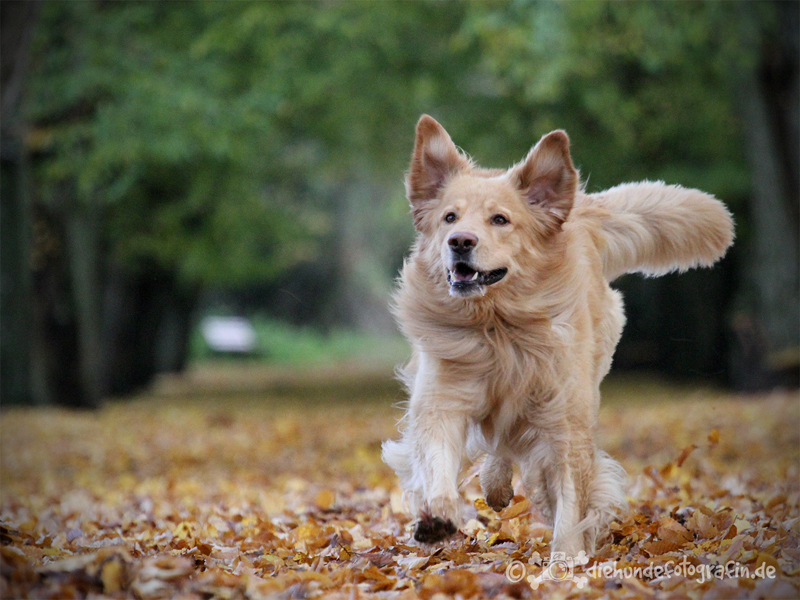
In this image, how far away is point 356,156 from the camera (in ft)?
72.6

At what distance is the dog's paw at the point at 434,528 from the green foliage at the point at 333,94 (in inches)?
447

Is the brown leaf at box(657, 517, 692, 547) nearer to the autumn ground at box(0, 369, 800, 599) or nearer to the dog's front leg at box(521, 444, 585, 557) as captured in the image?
the autumn ground at box(0, 369, 800, 599)

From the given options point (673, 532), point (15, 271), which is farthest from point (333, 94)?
point (673, 532)

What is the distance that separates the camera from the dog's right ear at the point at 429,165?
502 centimetres

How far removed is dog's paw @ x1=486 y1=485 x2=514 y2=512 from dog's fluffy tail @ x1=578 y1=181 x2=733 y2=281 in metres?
1.45

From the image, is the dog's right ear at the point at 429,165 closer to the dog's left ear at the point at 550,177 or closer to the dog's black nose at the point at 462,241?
the dog's left ear at the point at 550,177

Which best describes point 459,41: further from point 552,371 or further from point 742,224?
point 552,371

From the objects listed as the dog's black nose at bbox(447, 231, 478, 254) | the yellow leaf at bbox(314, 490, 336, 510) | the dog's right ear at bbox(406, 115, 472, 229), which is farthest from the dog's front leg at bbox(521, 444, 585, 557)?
the yellow leaf at bbox(314, 490, 336, 510)

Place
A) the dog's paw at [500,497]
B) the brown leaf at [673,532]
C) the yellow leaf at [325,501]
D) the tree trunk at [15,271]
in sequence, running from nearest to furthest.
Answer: the brown leaf at [673,532]
the dog's paw at [500,497]
the yellow leaf at [325,501]
the tree trunk at [15,271]

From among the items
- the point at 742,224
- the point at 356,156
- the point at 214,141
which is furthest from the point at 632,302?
the point at 214,141

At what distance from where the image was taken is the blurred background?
15109 mm

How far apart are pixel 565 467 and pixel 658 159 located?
→ 16353 millimetres

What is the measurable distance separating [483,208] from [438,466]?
1.33 m

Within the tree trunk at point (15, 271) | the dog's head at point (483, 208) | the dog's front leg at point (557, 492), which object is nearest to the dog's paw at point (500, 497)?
the dog's front leg at point (557, 492)
